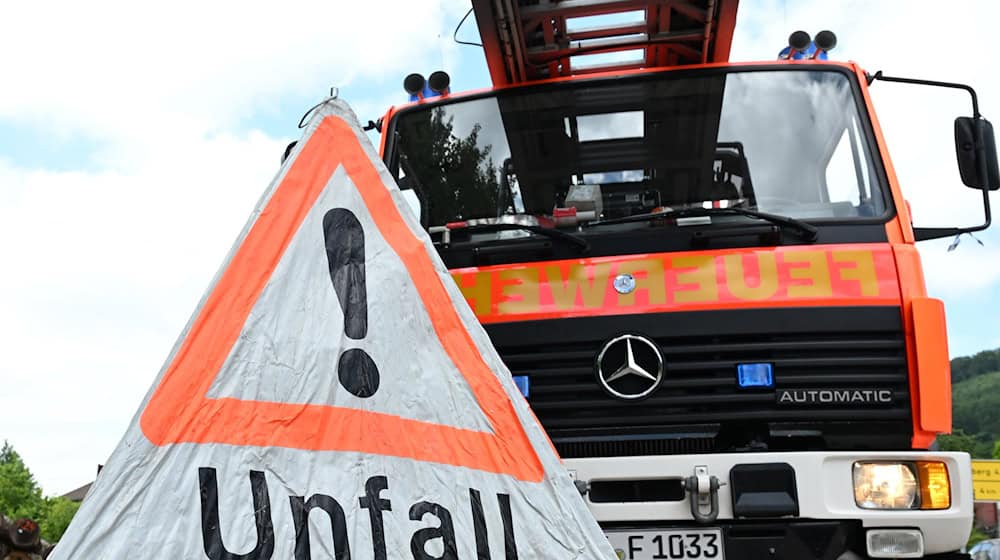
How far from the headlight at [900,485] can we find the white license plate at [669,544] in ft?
1.95

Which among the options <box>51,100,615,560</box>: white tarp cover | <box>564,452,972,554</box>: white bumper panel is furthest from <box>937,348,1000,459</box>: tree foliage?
<box>51,100,615,560</box>: white tarp cover

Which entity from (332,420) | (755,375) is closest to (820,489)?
(755,375)

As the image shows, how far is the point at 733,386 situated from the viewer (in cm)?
411

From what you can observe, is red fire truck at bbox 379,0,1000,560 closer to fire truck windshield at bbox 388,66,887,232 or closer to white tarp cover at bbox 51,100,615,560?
fire truck windshield at bbox 388,66,887,232

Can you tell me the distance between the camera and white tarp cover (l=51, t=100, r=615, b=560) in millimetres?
2658

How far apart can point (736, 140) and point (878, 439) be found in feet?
5.06

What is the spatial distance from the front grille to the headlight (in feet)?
0.43

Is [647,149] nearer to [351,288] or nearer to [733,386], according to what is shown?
[733,386]

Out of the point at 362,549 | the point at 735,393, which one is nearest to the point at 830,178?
the point at 735,393

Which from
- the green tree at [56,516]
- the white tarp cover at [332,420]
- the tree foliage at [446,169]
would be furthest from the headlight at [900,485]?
the green tree at [56,516]

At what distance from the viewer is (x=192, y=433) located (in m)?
2.71

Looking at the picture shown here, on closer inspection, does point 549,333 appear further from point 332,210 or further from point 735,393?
point 332,210

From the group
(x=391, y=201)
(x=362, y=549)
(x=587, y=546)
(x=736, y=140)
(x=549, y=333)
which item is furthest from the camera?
(x=736, y=140)

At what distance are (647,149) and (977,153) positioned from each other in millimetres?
1547
